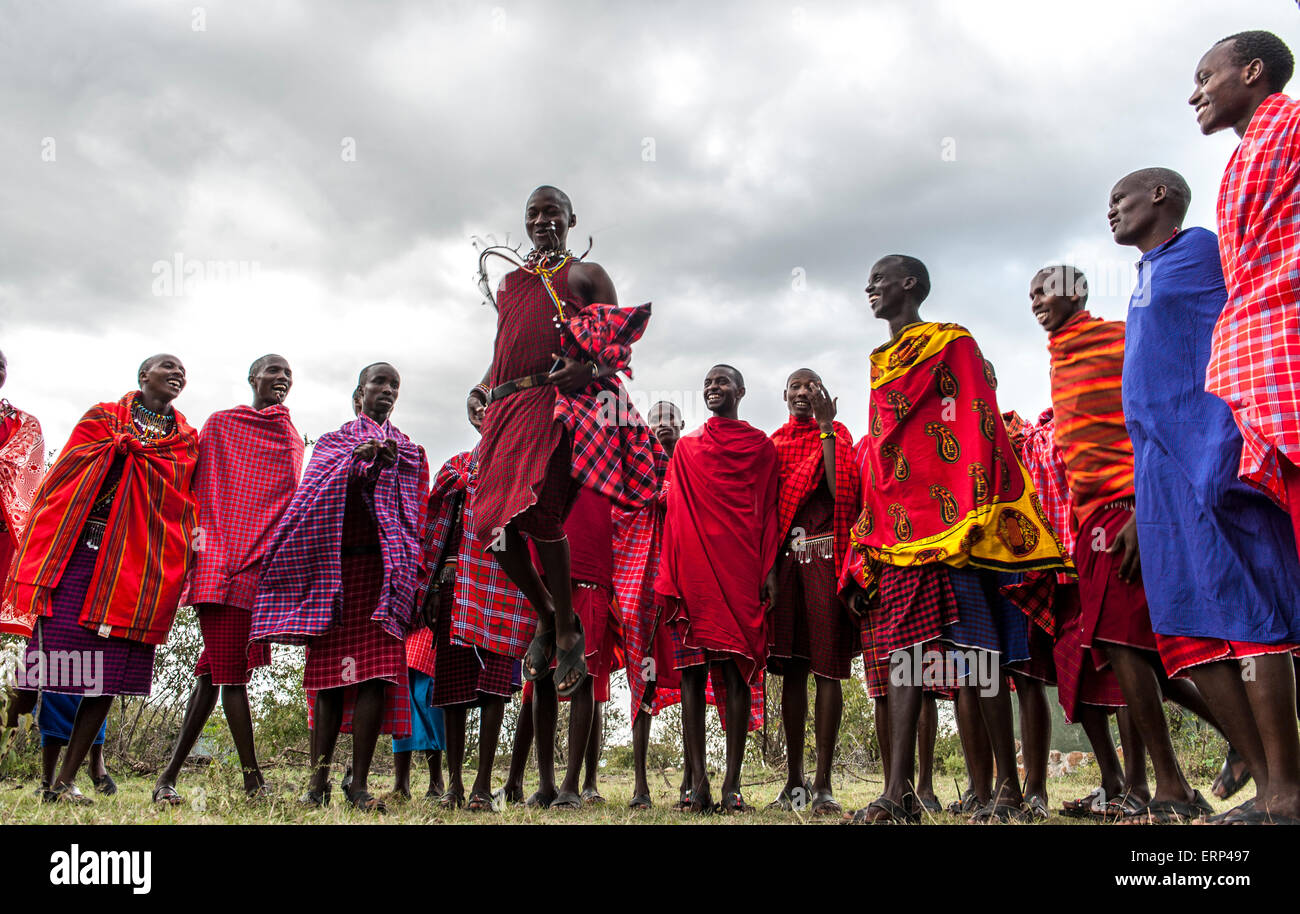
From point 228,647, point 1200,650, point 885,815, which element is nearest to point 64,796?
point 228,647

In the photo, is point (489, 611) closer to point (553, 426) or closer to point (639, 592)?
point (639, 592)

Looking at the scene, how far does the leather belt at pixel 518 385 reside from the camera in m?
4.46

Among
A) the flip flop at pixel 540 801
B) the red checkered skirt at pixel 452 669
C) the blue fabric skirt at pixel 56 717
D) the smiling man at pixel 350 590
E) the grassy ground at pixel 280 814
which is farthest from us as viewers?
the red checkered skirt at pixel 452 669

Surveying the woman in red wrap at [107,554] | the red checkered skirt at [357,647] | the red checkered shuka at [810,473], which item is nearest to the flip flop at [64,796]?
the woman in red wrap at [107,554]

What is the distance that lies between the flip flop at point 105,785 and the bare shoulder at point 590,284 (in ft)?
16.0

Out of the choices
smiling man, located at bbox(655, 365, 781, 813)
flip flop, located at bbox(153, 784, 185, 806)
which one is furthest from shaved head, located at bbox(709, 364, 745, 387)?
flip flop, located at bbox(153, 784, 185, 806)

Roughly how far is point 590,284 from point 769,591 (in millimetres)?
2198

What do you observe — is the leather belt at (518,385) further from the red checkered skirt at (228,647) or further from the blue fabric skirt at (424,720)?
the blue fabric skirt at (424,720)

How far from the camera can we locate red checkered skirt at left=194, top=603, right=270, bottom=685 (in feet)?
18.1

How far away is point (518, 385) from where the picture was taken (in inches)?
177

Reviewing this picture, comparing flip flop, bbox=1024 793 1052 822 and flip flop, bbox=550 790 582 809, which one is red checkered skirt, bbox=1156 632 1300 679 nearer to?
flip flop, bbox=1024 793 1052 822
